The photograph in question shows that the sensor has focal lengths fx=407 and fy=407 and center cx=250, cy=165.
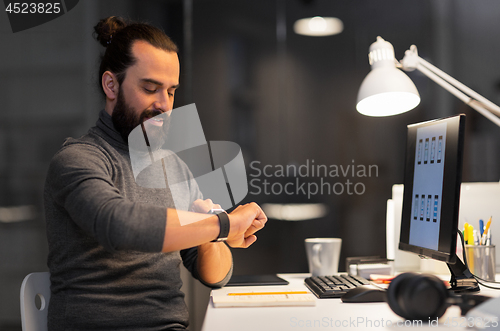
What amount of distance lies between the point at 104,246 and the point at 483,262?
3.62 feet

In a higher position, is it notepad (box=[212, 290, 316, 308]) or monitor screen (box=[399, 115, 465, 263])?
monitor screen (box=[399, 115, 465, 263])

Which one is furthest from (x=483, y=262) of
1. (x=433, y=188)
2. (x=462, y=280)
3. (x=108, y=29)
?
(x=108, y=29)

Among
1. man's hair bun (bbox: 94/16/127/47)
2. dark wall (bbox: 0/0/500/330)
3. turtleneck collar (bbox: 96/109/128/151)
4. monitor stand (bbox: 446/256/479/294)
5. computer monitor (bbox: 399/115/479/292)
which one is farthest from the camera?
dark wall (bbox: 0/0/500/330)

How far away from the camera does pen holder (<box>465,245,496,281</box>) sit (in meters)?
1.25

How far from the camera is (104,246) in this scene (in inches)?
34.4

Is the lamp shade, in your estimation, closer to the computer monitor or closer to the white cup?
the computer monitor

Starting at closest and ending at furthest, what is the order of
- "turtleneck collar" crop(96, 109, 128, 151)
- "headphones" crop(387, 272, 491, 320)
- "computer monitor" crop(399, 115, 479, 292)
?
"headphones" crop(387, 272, 491, 320)
"computer monitor" crop(399, 115, 479, 292)
"turtleneck collar" crop(96, 109, 128, 151)

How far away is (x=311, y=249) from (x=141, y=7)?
1246 millimetres

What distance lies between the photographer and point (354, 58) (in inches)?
70.3

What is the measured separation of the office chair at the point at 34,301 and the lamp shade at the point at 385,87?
3.74ft

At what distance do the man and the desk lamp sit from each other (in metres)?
0.63

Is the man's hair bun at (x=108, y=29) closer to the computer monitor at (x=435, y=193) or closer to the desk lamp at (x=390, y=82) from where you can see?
the desk lamp at (x=390, y=82)

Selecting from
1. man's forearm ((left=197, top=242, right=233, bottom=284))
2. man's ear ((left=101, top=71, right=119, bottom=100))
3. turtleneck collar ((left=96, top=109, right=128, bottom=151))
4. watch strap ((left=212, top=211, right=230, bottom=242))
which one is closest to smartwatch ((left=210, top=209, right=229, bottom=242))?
watch strap ((left=212, top=211, right=230, bottom=242))

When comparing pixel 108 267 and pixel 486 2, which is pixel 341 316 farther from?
pixel 486 2
